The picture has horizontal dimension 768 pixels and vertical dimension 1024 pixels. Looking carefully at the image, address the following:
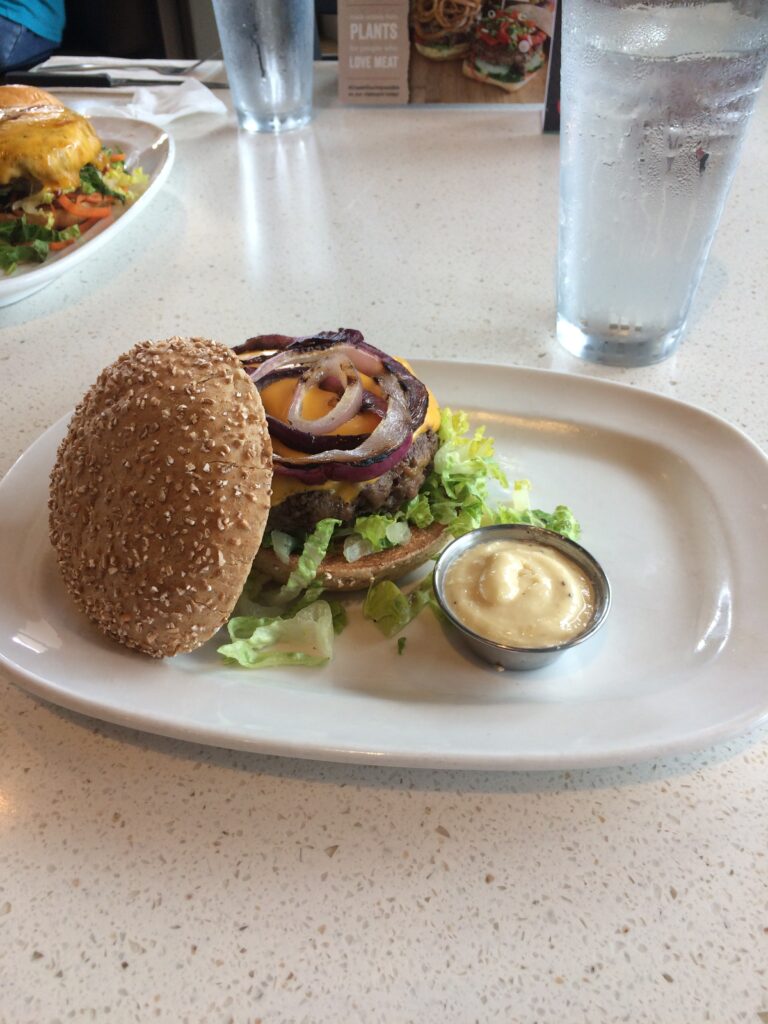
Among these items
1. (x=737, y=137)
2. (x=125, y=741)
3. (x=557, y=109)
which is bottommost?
(x=125, y=741)

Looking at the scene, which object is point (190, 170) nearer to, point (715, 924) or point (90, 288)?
point (90, 288)

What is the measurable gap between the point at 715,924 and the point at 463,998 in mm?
309

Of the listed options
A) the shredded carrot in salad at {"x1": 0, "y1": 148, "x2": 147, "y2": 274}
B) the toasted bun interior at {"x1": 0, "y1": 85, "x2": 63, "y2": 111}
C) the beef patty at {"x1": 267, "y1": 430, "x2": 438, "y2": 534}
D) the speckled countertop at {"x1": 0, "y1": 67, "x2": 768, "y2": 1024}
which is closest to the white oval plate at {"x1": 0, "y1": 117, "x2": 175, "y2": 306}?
the shredded carrot in salad at {"x1": 0, "y1": 148, "x2": 147, "y2": 274}

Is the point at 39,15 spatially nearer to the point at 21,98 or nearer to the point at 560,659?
the point at 21,98

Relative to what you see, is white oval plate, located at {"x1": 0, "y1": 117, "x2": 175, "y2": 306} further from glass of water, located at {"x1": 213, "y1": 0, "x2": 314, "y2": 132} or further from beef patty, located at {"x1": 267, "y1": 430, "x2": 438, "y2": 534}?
beef patty, located at {"x1": 267, "y1": 430, "x2": 438, "y2": 534}

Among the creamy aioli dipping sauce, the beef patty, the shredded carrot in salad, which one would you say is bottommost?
the creamy aioli dipping sauce

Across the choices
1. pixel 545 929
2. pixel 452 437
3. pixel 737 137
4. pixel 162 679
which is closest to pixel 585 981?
pixel 545 929

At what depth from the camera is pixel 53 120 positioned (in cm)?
268

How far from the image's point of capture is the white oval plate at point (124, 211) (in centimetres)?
216

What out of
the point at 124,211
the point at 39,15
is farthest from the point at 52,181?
the point at 39,15

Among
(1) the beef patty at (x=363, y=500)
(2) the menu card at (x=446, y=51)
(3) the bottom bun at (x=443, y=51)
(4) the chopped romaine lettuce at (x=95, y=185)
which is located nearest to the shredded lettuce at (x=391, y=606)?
(1) the beef patty at (x=363, y=500)

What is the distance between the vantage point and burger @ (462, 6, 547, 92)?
299 centimetres

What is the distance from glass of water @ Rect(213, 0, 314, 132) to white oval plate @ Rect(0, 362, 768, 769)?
1975 mm

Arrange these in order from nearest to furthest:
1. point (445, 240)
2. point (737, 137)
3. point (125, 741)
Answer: point (125, 741)
point (737, 137)
point (445, 240)
